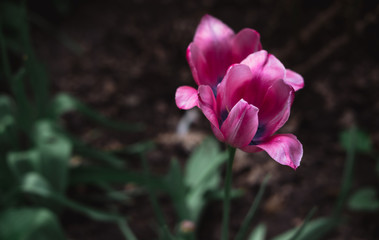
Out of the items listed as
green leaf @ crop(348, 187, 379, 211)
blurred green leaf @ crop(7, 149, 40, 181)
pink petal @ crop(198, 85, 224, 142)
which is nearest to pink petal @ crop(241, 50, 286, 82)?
pink petal @ crop(198, 85, 224, 142)

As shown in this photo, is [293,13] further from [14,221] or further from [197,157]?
[14,221]

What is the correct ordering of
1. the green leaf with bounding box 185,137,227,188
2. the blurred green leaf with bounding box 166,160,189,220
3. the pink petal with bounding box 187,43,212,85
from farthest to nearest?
the green leaf with bounding box 185,137,227,188
the blurred green leaf with bounding box 166,160,189,220
the pink petal with bounding box 187,43,212,85

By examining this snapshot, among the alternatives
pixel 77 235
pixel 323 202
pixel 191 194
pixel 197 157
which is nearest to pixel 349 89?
pixel 323 202

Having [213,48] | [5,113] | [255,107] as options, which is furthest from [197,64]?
[5,113]

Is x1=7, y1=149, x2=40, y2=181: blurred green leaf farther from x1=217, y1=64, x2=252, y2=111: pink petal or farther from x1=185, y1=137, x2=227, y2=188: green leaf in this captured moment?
x1=217, y1=64, x2=252, y2=111: pink petal

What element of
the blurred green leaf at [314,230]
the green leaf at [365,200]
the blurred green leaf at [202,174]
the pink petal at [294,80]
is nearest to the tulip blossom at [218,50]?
the pink petal at [294,80]

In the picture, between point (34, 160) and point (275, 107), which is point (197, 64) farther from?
point (34, 160)
